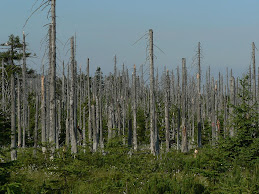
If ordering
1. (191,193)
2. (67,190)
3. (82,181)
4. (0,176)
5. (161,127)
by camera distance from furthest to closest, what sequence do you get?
(161,127), (82,181), (67,190), (191,193), (0,176)

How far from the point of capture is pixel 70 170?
7977 mm

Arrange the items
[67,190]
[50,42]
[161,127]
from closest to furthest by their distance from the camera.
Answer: [67,190] < [50,42] < [161,127]

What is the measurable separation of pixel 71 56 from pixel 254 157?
1163 cm

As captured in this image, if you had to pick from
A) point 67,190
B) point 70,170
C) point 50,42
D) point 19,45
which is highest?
point 19,45

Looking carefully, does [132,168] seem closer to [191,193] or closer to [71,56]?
[191,193]

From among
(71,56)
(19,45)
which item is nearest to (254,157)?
(71,56)

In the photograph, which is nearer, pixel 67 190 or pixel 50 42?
pixel 67 190

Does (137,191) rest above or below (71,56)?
below

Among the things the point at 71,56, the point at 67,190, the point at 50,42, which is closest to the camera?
the point at 67,190

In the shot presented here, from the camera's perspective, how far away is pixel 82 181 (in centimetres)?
972

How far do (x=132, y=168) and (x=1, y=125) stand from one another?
4.95 m

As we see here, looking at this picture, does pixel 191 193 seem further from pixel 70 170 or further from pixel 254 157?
pixel 254 157

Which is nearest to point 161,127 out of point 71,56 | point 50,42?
point 71,56

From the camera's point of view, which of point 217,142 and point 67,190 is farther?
point 217,142
